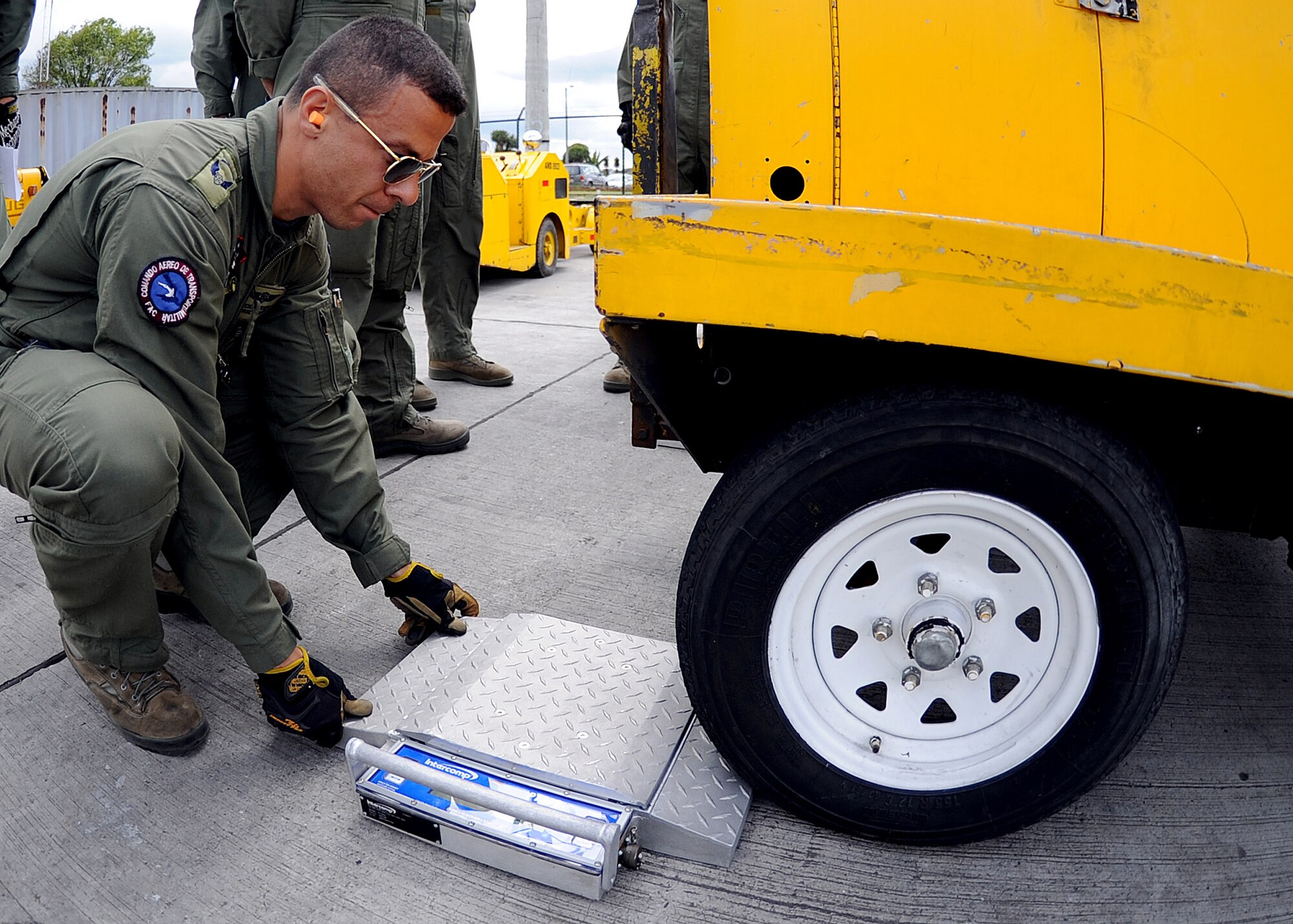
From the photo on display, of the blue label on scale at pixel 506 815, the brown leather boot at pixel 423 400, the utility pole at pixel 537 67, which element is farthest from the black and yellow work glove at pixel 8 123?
the utility pole at pixel 537 67

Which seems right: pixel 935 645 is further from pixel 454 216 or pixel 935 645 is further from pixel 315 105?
pixel 454 216

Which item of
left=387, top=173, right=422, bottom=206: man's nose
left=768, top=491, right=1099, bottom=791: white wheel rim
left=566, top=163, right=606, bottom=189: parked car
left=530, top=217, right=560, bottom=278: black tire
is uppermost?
left=566, top=163, right=606, bottom=189: parked car

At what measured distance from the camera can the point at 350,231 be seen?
2.86 meters

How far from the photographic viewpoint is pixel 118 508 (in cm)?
150

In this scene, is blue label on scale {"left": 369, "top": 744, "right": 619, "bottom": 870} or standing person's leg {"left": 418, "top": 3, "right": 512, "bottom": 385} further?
standing person's leg {"left": 418, "top": 3, "right": 512, "bottom": 385}

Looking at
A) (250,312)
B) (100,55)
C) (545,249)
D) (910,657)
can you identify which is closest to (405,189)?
(250,312)

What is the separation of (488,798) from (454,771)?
5.6 inches

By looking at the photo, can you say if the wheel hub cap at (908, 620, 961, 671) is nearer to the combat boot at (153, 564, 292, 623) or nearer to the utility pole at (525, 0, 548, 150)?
the combat boot at (153, 564, 292, 623)

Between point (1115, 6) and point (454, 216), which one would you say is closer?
point (1115, 6)

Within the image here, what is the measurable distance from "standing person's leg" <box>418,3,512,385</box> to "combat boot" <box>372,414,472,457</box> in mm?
858

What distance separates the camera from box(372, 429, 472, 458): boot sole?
11.0 feet

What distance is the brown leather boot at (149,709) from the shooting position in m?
1.78

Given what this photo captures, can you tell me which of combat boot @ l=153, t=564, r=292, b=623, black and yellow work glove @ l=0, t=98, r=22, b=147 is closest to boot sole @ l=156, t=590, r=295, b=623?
combat boot @ l=153, t=564, r=292, b=623

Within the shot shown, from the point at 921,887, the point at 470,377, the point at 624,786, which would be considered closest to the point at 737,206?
the point at 624,786
